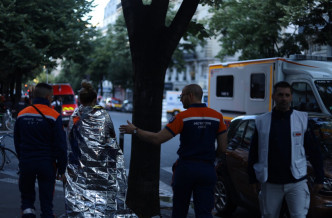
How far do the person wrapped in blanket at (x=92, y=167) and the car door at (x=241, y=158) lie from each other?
6.15 feet

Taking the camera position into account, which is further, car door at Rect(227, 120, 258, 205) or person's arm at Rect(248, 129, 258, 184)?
car door at Rect(227, 120, 258, 205)

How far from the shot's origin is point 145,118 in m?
5.88

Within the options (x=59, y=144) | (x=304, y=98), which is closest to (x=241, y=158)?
(x=59, y=144)

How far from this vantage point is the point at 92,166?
17.3 ft

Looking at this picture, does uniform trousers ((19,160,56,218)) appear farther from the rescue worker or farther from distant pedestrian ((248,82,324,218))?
distant pedestrian ((248,82,324,218))

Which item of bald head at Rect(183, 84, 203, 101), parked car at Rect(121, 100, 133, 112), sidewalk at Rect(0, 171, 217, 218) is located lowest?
parked car at Rect(121, 100, 133, 112)

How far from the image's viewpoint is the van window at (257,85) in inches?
501

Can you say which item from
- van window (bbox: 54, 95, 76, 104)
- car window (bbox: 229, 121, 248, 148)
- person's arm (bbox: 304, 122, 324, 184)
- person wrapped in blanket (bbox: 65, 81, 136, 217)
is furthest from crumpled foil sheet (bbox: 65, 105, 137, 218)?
van window (bbox: 54, 95, 76, 104)

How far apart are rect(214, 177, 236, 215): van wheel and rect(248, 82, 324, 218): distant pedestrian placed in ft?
8.48

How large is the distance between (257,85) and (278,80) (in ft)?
2.64

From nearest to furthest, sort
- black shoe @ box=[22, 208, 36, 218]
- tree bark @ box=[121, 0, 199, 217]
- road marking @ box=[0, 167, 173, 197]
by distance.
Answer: black shoe @ box=[22, 208, 36, 218] → tree bark @ box=[121, 0, 199, 217] → road marking @ box=[0, 167, 173, 197]

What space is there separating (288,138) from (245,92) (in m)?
9.39

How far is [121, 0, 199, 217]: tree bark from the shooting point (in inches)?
231

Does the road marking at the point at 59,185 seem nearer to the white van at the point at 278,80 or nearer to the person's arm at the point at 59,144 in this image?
the person's arm at the point at 59,144
